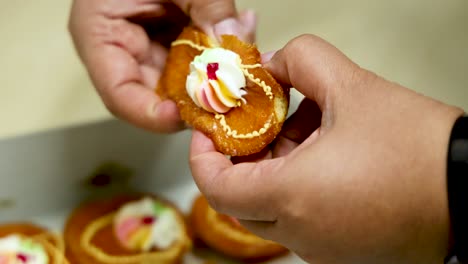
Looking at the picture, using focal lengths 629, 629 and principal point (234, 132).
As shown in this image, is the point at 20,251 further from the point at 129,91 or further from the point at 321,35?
the point at 321,35

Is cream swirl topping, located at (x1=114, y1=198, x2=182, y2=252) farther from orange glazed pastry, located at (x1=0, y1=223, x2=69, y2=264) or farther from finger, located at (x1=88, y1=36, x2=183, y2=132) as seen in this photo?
finger, located at (x1=88, y1=36, x2=183, y2=132)

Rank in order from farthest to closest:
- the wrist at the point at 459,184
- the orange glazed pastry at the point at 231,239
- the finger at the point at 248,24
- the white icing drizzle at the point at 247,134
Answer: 1. the orange glazed pastry at the point at 231,239
2. the finger at the point at 248,24
3. the white icing drizzle at the point at 247,134
4. the wrist at the point at 459,184

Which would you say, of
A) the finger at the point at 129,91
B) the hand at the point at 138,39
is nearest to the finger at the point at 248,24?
the hand at the point at 138,39

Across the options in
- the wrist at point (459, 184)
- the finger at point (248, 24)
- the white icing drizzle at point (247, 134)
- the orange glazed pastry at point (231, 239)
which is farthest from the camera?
the orange glazed pastry at point (231, 239)

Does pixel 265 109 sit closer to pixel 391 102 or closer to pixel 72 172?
pixel 391 102

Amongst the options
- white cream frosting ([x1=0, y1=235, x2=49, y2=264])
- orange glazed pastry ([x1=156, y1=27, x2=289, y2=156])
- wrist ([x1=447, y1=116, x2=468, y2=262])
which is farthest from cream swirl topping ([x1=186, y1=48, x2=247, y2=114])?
white cream frosting ([x1=0, y1=235, x2=49, y2=264])

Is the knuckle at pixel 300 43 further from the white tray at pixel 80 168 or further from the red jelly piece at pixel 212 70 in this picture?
the white tray at pixel 80 168
